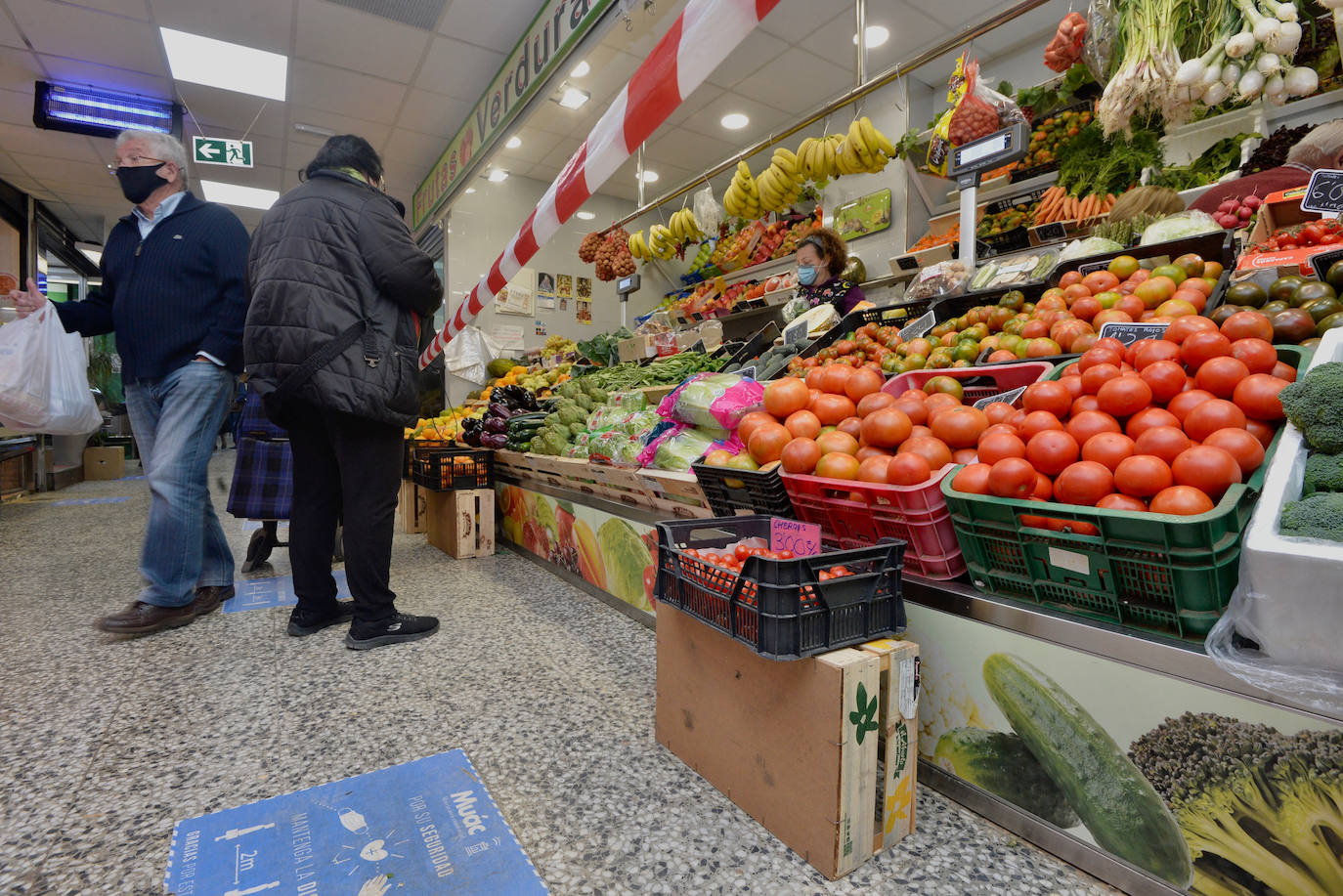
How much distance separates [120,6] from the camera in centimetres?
491

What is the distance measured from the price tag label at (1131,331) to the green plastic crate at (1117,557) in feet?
1.03

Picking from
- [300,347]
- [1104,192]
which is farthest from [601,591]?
[1104,192]

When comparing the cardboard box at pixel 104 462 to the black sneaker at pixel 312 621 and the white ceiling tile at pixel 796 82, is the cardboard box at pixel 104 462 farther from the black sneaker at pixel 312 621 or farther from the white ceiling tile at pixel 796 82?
the white ceiling tile at pixel 796 82

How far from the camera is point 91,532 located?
4.60 meters

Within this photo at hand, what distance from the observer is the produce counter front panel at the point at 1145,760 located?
3.24 feet

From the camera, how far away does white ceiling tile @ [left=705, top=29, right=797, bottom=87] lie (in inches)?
222

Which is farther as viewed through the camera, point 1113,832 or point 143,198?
point 143,198

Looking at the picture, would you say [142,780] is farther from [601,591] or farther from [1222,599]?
[1222,599]

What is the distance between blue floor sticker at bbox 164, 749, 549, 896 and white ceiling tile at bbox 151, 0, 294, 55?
5.82 metres

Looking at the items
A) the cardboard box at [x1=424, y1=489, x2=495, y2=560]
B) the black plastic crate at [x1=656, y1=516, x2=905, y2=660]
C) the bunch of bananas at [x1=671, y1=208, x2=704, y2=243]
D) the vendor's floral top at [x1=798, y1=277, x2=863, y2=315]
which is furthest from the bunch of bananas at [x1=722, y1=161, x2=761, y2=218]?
the black plastic crate at [x1=656, y1=516, x2=905, y2=660]

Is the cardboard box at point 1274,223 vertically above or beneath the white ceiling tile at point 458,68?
beneath

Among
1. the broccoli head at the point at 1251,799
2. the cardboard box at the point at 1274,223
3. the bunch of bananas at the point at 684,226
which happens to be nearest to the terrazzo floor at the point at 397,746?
the broccoli head at the point at 1251,799

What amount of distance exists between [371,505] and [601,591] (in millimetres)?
1129

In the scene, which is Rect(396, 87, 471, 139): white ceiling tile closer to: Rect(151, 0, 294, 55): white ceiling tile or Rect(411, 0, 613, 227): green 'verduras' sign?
Rect(411, 0, 613, 227): green 'verduras' sign
